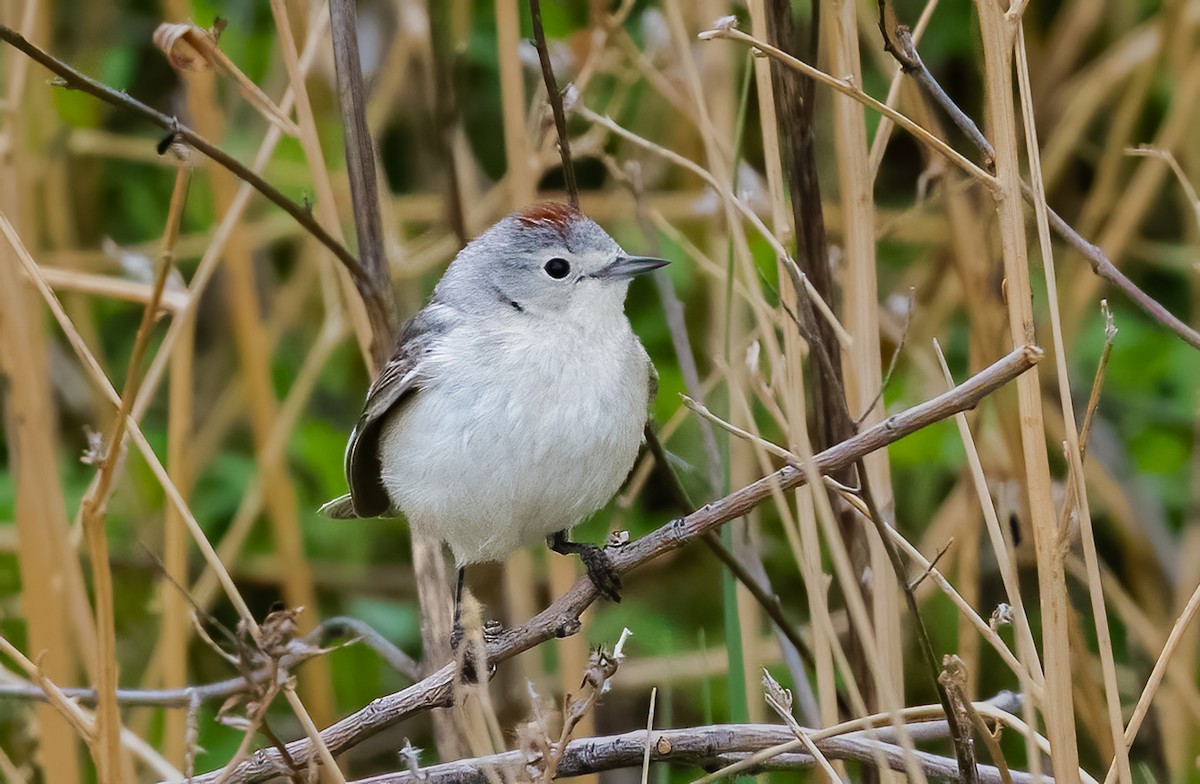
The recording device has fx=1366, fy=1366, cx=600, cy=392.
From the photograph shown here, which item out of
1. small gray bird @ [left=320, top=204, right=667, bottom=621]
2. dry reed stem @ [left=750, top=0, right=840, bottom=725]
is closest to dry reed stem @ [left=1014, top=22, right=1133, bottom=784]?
dry reed stem @ [left=750, top=0, right=840, bottom=725]

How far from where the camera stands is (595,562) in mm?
2463

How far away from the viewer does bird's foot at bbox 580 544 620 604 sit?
2270mm

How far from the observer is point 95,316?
4.44 meters

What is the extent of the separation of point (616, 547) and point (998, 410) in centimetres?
95

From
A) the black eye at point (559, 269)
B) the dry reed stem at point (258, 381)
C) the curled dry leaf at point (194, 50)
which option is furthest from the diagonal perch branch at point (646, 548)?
the dry reed stem at point (258, 381)

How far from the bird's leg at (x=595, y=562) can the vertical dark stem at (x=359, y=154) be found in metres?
0.57

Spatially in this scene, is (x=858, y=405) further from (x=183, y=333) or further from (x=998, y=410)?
(x=183, y=333)

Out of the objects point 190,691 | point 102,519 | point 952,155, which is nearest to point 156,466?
point 102,519

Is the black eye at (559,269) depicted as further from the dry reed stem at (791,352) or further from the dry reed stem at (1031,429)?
the dry reed stem at (1031,429)

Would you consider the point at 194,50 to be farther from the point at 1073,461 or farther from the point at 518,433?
the point at 1073,461

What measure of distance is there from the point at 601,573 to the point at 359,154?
0.82m

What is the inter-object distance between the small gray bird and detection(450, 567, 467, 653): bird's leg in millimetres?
143

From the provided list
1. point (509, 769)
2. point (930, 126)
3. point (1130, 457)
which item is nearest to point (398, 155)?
point (1130, 457)

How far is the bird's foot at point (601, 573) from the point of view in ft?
7.45
